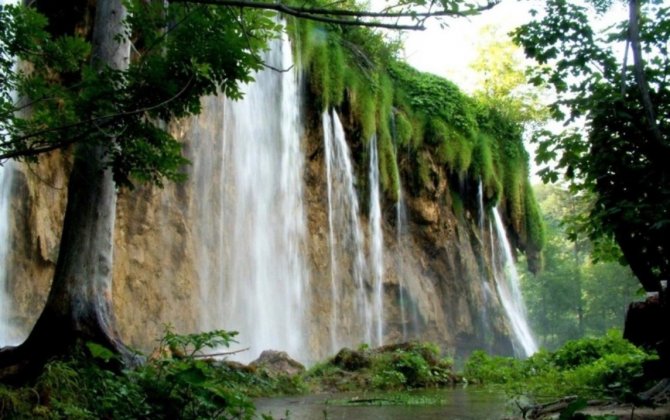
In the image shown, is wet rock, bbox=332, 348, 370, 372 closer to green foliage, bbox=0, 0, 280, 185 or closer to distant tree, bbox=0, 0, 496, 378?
distant tree, bbox=0, 0, 496, 378

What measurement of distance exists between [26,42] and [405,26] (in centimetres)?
278

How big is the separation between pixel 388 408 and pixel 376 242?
1311 cm

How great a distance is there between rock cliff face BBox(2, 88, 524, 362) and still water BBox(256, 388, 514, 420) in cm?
154

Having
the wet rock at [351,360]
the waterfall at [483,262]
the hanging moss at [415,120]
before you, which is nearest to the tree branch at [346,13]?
the wet rock at [351,360]

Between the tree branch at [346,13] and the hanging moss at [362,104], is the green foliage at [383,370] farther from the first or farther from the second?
the hanging moss at [362,104]

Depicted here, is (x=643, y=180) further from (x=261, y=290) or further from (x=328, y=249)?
(x=328, y=249)

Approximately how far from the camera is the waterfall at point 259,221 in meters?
14.6

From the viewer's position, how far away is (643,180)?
4613 mm

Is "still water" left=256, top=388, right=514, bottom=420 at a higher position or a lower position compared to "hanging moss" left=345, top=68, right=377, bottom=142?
lower

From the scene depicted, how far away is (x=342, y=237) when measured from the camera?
1800 centimetres

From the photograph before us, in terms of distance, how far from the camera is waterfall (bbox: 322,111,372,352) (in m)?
17.5

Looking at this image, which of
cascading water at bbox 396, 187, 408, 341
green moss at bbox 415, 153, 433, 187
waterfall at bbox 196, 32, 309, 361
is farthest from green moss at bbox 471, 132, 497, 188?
waterfall at bbox 196, 32, 309, 361

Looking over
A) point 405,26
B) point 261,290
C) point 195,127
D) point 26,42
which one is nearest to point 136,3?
point 26,42

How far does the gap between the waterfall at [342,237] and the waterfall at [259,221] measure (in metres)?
1.06
